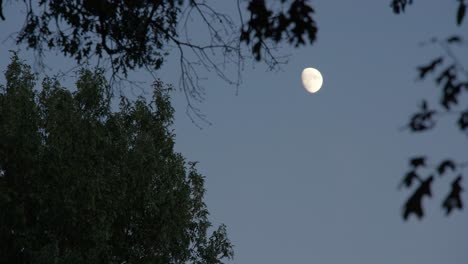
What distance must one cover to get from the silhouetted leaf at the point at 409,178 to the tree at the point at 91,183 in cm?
2198

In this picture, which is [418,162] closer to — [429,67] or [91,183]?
[429,67]

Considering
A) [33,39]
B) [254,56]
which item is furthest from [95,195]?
[254,56]

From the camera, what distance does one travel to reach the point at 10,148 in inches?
1134

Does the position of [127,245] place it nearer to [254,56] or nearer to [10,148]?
[10,148]

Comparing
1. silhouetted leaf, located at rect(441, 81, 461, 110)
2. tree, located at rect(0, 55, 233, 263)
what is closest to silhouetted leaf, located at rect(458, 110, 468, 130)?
silhouetted leaf, located at rect(441, 81, 461, 110)

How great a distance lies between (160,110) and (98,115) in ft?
9.04

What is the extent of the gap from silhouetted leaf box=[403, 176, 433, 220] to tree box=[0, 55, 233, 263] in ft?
72.6

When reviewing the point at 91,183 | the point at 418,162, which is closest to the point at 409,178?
the point at 418,162

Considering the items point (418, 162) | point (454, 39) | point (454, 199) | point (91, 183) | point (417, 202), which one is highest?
point (91, 183)

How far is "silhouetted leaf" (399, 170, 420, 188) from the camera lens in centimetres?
568

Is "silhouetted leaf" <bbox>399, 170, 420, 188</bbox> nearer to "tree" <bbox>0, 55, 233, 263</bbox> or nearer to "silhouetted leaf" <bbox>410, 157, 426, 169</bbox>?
"silhouetted leaf" <bbox>410, 157, 426, 169</bbox>

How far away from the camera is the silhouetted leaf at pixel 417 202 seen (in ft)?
18.0

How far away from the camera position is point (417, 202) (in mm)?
5496

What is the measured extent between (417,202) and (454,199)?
0.29 meters
